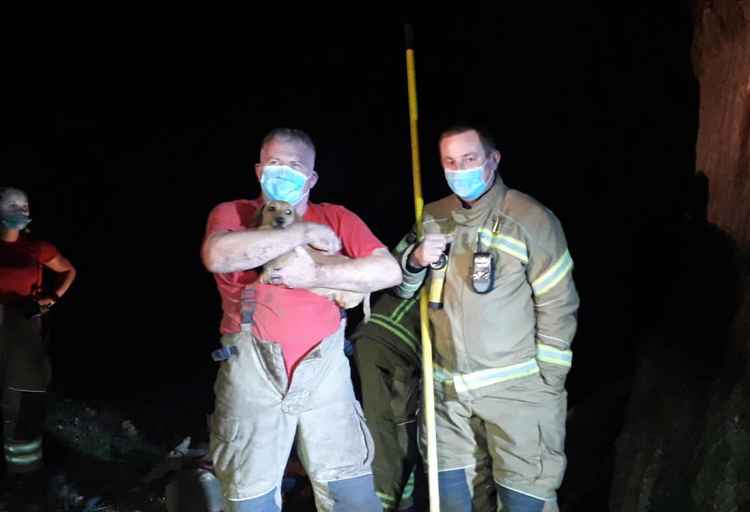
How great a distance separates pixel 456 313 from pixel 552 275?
0.52 m

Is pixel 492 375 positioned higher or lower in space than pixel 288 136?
lower

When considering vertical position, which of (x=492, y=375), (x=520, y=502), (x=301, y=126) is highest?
(x=301, y=126)

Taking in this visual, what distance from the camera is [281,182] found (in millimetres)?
2889

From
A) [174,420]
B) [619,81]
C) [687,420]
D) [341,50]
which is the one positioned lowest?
[174,420]

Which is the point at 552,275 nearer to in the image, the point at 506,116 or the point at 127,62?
the point at 506,116

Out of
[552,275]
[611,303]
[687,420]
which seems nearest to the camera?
[552,275]

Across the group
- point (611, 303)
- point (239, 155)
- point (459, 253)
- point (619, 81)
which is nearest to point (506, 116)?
point (619, 81)

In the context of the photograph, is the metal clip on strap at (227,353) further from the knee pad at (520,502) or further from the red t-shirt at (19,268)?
the red t-shirt at (19,268)

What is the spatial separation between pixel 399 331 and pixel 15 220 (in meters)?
3.08

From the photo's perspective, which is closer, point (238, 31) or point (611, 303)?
point (611, 303)

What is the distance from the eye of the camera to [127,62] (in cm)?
874

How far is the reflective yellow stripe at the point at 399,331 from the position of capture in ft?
15.3

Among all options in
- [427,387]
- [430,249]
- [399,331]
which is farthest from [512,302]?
[399,331]

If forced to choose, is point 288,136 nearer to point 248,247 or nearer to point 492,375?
point 248,247
